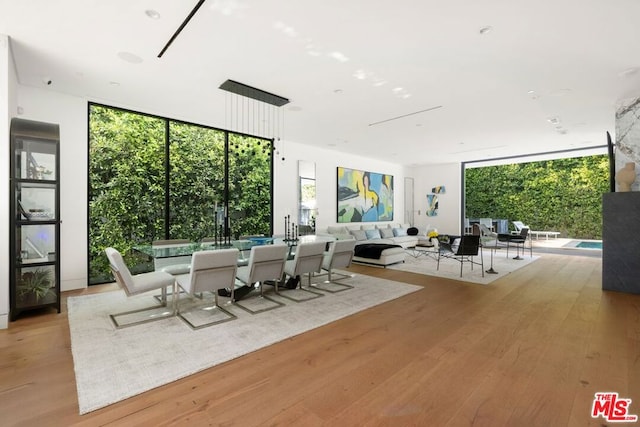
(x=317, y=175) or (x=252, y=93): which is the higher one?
(x=252, y=93)

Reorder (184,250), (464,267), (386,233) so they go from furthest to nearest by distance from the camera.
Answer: (386,233) < (464,267) < (184,250)

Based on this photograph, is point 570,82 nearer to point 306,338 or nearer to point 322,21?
point 322,21

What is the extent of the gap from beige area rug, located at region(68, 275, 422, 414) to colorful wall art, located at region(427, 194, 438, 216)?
8088 millimetres

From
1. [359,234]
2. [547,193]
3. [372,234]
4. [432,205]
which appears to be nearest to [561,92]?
[359,234]

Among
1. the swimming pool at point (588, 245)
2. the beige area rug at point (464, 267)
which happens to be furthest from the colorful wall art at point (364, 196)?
the swimming pool at point (588, 245)

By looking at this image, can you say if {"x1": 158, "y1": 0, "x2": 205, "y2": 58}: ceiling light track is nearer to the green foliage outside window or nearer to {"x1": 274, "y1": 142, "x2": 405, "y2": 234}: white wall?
{"x1": 274, "y1": 142, "x2": 405, "y2": 234}: white wall

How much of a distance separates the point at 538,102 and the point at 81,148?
765cm

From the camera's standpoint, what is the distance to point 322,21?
296 cm

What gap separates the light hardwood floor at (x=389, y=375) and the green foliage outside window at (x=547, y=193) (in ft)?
35.1

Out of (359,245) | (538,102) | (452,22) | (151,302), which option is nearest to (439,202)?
(359,245)

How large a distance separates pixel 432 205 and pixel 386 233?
3.18 meters

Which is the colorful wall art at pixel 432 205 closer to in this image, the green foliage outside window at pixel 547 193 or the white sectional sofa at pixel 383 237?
the white sectional sofa at pixel 383 237

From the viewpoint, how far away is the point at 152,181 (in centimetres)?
572

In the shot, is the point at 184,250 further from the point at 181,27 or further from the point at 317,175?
the point at 317,175
